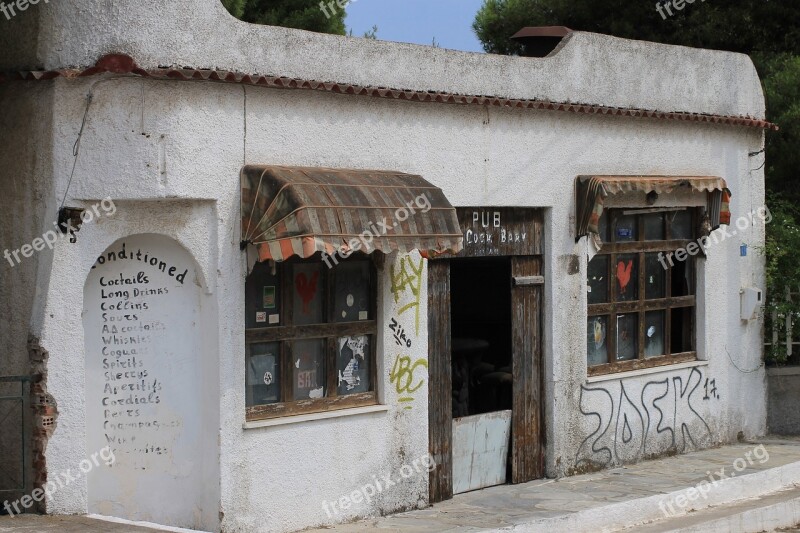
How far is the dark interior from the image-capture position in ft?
40.9

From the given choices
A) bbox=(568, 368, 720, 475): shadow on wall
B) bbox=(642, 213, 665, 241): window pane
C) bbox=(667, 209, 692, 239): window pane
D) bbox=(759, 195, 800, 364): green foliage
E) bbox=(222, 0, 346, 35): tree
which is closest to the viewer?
bbox=(568, 368, 720, 475): shadow on wall

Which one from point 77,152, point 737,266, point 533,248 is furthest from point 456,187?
point 737,266

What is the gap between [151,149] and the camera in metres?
8.77

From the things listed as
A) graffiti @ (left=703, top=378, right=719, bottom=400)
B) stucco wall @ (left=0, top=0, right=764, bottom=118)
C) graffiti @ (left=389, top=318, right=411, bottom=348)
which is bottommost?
graffiti @ (left=703, top=378, right=719, bottom=400)

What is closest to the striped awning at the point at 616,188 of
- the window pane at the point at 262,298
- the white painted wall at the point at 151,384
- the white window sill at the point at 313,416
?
the white window sill at the point at 313,416

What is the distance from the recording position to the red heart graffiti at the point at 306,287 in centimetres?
984

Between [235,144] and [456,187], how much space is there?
2443 mm

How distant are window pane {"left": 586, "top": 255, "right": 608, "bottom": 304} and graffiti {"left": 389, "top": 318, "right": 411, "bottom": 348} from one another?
2.77 metres

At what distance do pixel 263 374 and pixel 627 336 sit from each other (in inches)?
195

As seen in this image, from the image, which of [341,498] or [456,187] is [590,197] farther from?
[341,498]

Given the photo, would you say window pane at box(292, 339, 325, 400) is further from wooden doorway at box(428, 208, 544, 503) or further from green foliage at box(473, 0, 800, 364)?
green foliage at box(473, 0, 800, 364)

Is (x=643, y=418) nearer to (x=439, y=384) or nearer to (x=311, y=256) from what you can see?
(x=439, y=384)

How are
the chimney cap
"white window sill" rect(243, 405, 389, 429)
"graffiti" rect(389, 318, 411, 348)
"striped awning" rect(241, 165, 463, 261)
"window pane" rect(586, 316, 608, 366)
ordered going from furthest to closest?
1. the chimney cap
2. "window pane" rect(586, 316, 608, 366)
3. "graffiti" rect(389, 318, 411, 348)
4. "white window sill" rect(243, 405, 389, 429)
5. "striped awning" rect(241, 165, 463, 261)

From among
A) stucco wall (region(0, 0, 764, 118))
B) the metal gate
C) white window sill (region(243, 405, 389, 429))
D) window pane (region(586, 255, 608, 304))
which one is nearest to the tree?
stucco wall (region(0, 0, 764, 118))
